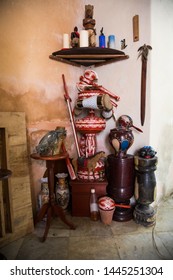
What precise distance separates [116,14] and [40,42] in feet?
2.97

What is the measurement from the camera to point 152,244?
162cm

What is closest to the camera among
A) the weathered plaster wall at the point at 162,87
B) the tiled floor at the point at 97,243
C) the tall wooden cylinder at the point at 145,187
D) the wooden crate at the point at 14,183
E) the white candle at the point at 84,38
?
the tiled floor at the point at 97,243

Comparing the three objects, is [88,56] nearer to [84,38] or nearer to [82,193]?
[84,38]

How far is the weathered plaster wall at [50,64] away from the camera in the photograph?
74.7 inches

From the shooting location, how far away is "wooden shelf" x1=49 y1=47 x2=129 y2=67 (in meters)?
2.04

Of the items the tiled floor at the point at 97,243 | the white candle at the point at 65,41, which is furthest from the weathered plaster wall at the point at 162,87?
the white candle at the point at 65,41

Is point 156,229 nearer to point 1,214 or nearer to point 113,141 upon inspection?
point 113,141

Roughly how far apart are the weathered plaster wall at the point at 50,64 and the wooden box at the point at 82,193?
43 cm

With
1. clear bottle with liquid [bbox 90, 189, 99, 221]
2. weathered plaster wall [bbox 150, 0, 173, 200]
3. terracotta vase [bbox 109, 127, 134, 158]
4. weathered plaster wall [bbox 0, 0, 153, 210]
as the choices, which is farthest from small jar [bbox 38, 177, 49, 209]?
weathered plaster wall [bbox 150, 0, 173, 200]

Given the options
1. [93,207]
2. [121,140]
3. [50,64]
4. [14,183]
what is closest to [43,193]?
[14,183]

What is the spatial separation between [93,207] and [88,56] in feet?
5.33

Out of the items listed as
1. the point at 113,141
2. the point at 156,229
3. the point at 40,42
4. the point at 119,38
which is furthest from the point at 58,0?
the point at 156,229

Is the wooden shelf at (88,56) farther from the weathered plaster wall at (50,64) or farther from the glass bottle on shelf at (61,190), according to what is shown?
the glass bottle on shelf at (61,190)

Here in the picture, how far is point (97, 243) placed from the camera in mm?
1644
